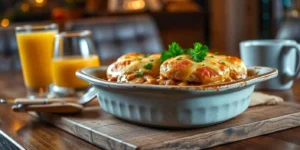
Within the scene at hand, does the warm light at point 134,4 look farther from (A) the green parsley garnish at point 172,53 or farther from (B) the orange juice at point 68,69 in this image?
(A) the green parsley garnish at point 172,53

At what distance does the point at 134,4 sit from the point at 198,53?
5519mm

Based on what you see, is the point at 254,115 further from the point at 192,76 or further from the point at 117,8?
the point at 117,8

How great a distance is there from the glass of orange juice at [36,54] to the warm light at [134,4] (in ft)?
16.1

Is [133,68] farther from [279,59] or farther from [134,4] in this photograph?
[134,4]

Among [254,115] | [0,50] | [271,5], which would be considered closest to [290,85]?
[254,115]

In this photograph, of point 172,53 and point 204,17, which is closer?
point 172,53

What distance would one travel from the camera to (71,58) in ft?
3.51

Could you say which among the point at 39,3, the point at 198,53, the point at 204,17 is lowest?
the point at 204,17

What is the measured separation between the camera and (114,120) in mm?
764

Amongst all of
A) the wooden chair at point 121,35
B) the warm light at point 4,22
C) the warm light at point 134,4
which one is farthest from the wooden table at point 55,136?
the warm light at point 134,4

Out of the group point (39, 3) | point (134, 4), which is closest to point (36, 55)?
point (134, 4)

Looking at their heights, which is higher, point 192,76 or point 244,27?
point 192,76

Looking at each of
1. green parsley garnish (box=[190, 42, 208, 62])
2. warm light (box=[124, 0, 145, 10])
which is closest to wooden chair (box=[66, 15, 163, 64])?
green parsley garnish (box=[190, 42, 208, 62])

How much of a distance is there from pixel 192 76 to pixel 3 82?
931 millimetres
